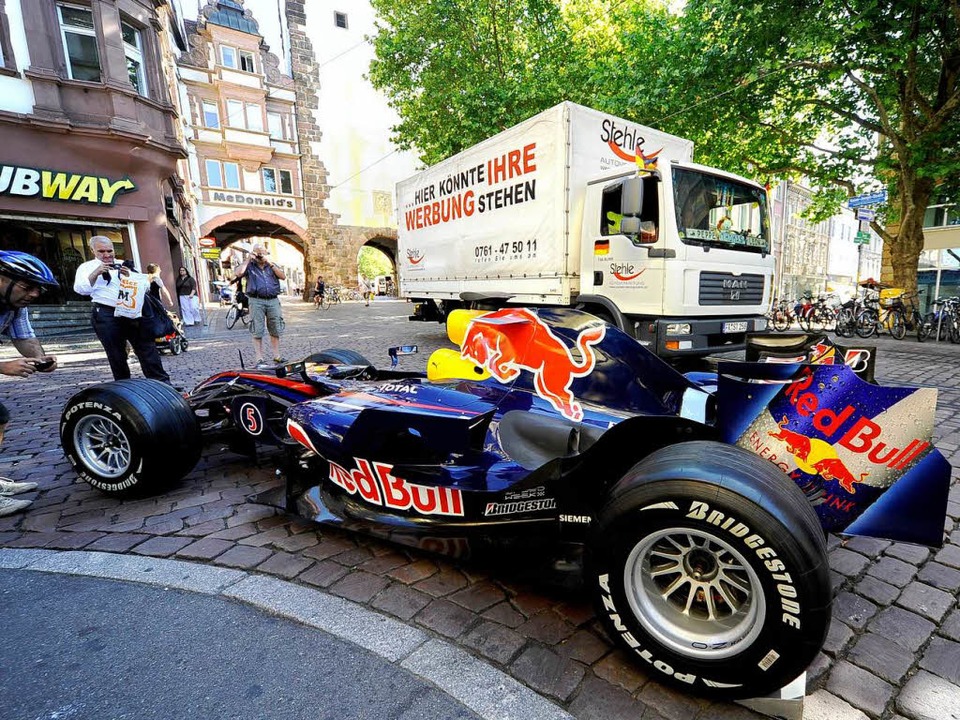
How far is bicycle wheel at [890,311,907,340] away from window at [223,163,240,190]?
104 feet

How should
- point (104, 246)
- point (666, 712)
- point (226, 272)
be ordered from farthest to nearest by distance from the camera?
point (226, 272)
point (104, 246)
point (666, 712)

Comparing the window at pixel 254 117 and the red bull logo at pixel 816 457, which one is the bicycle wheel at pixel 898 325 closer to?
the red bull logo at pixel 816 457

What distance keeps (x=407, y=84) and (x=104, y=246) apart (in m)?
15.4

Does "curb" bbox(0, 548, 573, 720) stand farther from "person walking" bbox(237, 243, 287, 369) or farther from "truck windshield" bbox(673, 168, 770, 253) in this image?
"truck windshield" bbox(673, 168, 770, 253)

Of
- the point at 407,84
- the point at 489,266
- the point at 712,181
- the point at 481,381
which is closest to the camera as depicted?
the point at 481,381

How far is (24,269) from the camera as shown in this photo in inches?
123

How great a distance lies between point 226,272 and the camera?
188 ft

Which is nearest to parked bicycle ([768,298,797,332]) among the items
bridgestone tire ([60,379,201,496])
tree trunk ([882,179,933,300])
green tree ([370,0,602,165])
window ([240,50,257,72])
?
tree trunk ([882,179,933,300])

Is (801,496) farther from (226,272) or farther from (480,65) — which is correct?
(226,272)

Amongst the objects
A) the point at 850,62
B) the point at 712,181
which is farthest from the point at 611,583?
the point at 850,62

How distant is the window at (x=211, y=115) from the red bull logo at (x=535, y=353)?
32.7 m

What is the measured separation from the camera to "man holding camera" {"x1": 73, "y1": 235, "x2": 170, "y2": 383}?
488 centimetres

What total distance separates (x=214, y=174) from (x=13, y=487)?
99.0ft

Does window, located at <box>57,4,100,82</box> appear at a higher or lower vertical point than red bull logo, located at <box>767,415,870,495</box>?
higher
